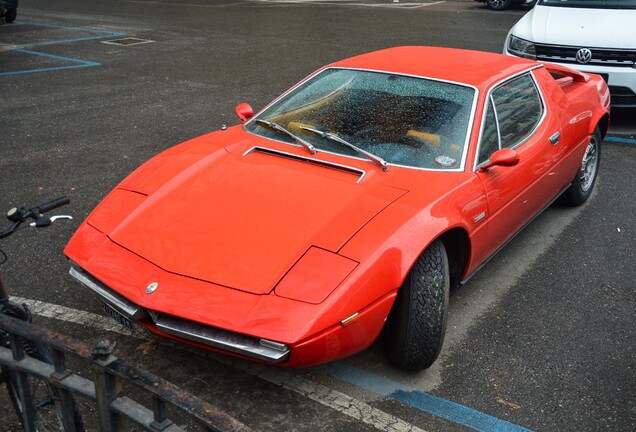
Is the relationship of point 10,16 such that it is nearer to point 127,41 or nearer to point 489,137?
point 127,41

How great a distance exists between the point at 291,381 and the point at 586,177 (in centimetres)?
368

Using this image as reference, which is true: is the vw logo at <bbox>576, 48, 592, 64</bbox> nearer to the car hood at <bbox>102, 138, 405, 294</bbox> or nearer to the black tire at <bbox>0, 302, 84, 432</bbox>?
the car hood at <bbox>102, 138, 405, 294</bbox>

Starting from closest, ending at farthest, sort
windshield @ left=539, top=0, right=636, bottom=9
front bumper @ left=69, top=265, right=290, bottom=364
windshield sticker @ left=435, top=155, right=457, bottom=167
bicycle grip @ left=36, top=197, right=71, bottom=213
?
bicycle grip @ left=36, top=197, right=71, bottom=213, front bumper @ left=69, top=265, right=290, bottom=364, windshield sticker @ left=435, top=155, right=457, bottom=167, windshield @ left=539, top=0, right=636, bottom=9

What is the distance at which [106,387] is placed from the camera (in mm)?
2123

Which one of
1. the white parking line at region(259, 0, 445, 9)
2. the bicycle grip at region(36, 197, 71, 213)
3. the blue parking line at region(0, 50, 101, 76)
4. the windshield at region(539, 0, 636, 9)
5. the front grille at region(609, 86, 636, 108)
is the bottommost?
the white parking line at region(259, 0, 445, 9)

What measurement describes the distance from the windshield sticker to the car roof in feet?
2.19

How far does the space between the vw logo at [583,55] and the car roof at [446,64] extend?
2935mm

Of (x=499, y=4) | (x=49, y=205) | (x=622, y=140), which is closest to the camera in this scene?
(x=49, y=205)

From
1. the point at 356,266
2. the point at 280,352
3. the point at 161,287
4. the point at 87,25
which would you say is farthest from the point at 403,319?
the point at 87,25

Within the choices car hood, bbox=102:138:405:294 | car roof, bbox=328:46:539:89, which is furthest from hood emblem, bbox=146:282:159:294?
car roof, bbox=328:46:539:89

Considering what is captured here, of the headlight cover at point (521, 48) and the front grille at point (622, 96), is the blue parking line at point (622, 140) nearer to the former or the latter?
the front grille at point (622, 96)

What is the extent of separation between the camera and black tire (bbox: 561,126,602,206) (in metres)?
5.89

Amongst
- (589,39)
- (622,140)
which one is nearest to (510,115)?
(622,140)

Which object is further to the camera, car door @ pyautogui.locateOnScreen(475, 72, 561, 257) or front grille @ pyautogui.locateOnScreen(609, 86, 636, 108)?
front grille @ pyautogui.locateOnScreen(609, 86, 636, 108)
